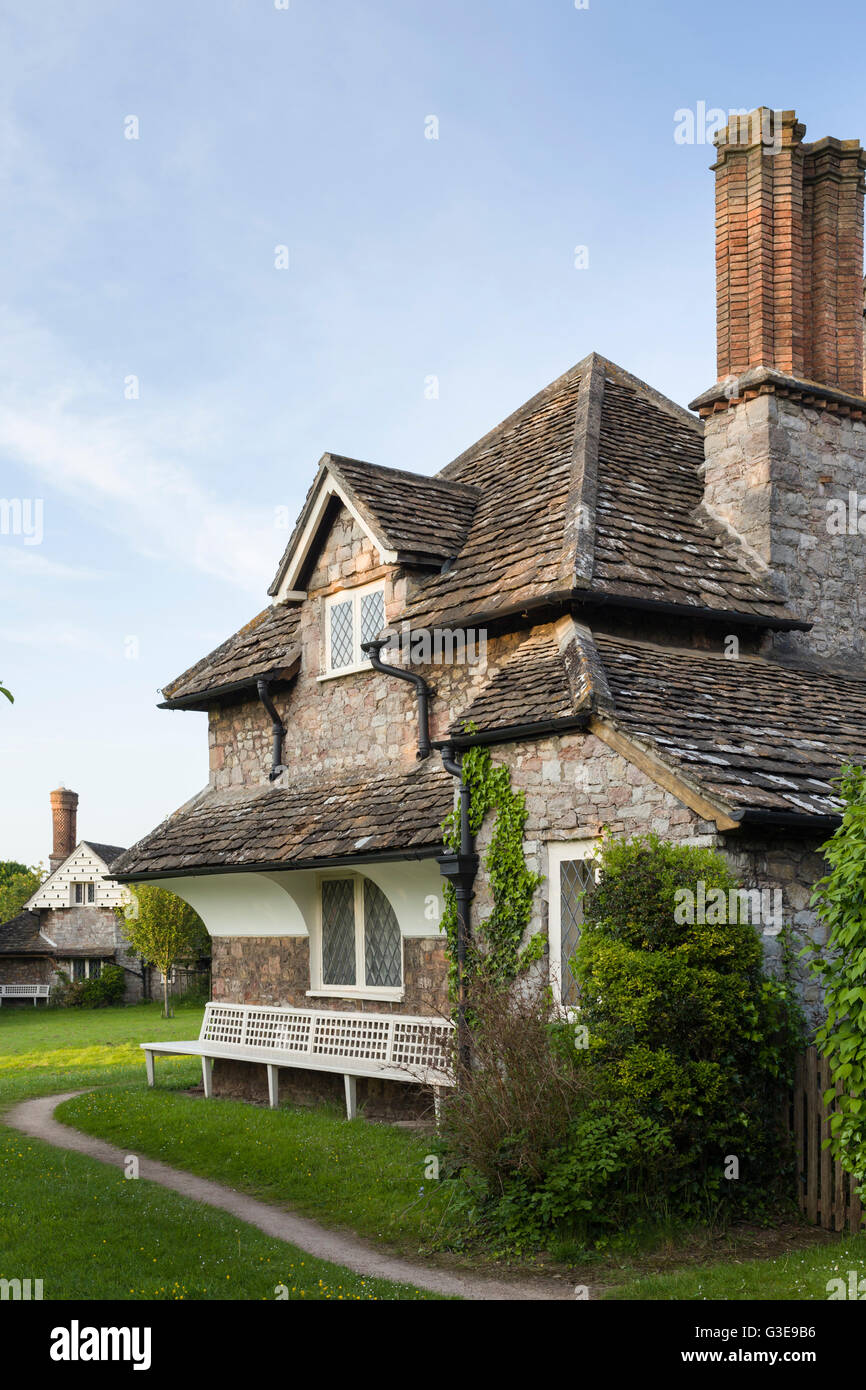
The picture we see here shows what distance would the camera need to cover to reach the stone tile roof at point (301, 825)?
13.3m

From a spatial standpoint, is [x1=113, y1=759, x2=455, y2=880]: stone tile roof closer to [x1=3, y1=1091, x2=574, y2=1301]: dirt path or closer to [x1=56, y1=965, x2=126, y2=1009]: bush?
[x1=3, y1=1091, x2=574, y2=1301]: dirt path

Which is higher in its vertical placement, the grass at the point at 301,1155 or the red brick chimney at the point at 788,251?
the red brick chimney at the point at 788,251

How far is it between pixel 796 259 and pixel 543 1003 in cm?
977

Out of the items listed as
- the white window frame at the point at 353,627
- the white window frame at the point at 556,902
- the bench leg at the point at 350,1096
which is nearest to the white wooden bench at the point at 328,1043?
the bench leg at the point at 350,1096

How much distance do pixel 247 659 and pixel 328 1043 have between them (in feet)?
18.7

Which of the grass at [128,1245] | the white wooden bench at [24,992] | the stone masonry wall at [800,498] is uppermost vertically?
the stone masonry wall at [800,498]

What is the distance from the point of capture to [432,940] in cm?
1353

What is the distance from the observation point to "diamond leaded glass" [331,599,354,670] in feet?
52.5

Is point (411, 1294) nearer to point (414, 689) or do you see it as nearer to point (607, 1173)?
point (607, 1173)

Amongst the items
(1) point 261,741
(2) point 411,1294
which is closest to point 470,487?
(1) point 261,741

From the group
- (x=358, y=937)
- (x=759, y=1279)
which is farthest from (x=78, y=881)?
(x=759, y=1279)

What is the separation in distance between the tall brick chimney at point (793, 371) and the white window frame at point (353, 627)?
425cm

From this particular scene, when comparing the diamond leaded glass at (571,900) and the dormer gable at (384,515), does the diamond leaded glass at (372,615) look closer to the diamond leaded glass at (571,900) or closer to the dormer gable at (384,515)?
the dormer gable at (384,515)

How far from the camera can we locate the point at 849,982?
782cm
